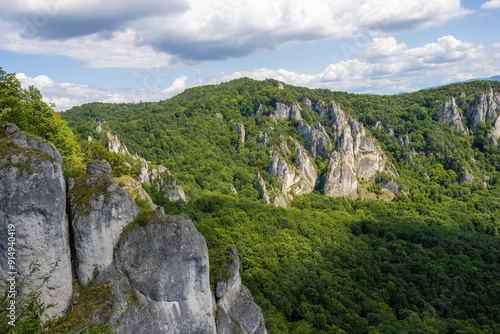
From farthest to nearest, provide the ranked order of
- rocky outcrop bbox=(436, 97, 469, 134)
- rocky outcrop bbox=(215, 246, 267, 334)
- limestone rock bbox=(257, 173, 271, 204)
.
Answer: rocky outcrop bbox=(436, 97, 469, 134) → limestone rock bbox=(257, 173, 271, 204) → rocky outcrop bbox=(215, 246, 267, 334)

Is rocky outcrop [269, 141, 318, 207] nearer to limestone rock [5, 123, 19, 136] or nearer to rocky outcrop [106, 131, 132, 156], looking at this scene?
rocky outcrop [106, 131, 132, 156]

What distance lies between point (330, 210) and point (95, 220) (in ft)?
298

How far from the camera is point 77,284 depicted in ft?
51.3

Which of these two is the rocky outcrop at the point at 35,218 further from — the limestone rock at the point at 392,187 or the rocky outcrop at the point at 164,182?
the limestone rock at the point at 392,187

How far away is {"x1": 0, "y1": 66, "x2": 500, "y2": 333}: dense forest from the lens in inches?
1692

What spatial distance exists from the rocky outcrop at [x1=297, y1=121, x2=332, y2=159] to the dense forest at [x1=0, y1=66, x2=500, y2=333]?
431 cm

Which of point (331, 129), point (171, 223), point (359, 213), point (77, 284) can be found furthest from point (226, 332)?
point (331, 129)

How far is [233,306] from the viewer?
75.4 feet

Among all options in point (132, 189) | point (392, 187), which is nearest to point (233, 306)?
point (132, 189)

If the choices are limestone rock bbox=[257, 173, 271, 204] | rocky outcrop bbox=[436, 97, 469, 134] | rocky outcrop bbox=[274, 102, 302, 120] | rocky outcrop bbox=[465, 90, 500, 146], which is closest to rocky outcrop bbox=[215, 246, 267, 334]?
limestone rock bbox=[257, 173, 271, 204]

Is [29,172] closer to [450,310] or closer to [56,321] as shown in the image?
[56,321]

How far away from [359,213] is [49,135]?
95.1 meters

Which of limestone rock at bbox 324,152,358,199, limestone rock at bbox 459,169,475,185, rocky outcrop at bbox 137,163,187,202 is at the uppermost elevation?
rocky outcrop at bbox 137,163,187,202

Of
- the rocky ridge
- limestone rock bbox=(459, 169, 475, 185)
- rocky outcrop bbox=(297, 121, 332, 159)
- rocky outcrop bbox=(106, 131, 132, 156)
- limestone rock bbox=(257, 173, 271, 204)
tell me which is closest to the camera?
the rocky ridge
